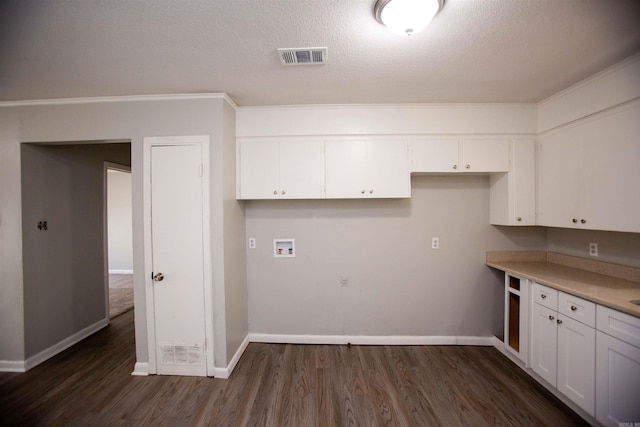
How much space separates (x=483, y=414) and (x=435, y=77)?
263 centimetres

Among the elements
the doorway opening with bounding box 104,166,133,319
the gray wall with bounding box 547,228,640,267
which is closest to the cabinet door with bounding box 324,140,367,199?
the gray wall with bounding box 547,228,640,267

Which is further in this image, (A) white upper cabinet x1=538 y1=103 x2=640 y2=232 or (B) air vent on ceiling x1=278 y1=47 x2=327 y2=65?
(A) white upper cabinet x1=538 y1=103 x2=640 y2=232

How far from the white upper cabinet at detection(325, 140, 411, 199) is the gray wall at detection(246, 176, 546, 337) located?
261mm

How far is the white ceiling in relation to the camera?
4.13ft

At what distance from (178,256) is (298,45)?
6.55 feet

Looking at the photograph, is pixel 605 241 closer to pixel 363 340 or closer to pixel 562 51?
pixel 562 51

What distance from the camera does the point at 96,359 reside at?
2387 mm

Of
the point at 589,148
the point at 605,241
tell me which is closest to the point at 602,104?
the point at 589,148

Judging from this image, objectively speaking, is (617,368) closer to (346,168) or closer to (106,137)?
(346,168)

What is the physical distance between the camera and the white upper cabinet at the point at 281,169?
2396 millimetres

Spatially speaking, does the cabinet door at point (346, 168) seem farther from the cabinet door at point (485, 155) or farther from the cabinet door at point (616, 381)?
the cabinet door at point (616, 381)

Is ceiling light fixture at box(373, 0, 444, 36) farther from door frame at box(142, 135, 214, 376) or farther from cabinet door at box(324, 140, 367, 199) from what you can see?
door frame at box(142, 135, 214, 376)

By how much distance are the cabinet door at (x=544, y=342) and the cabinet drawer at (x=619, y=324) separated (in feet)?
1.05

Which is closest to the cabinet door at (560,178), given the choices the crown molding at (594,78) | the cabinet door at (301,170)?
the crown molding at (594,78)
